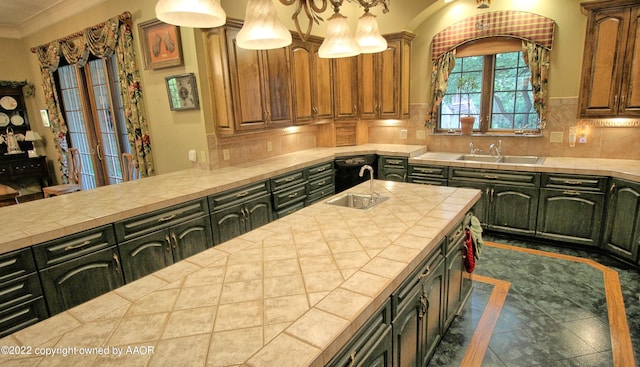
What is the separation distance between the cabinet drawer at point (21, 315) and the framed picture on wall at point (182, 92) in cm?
205

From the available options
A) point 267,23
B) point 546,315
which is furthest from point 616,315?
point 267,23

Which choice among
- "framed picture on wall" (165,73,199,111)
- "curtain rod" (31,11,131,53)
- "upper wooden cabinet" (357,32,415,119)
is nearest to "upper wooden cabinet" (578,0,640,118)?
"upper wooden cabinet" (357,32,415,119)

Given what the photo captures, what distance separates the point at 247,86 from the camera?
3400 millimetres

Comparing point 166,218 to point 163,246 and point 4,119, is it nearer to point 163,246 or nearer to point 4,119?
point 163,246

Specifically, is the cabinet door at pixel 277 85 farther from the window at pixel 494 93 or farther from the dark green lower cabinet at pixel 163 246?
the window at pixel 494 93

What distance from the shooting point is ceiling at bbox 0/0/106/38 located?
431 centimetres

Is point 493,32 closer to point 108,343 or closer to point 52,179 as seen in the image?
point 108,343

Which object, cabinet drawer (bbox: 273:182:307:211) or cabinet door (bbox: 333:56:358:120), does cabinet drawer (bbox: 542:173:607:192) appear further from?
cabinet drawer (bbox: 273:182:307:211)

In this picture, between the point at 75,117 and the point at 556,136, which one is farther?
the point at 75,117

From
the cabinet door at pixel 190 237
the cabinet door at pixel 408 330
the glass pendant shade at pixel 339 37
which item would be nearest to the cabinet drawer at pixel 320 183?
the cabinet door at pixel 190 237

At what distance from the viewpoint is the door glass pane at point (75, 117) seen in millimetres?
5109

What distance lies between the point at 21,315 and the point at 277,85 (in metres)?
2.85

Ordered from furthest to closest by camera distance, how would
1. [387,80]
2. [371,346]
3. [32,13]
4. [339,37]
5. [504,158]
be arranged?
[32,13], [387,80], [504,158], [339,37], [371,346]

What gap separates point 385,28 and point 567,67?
2.12m
